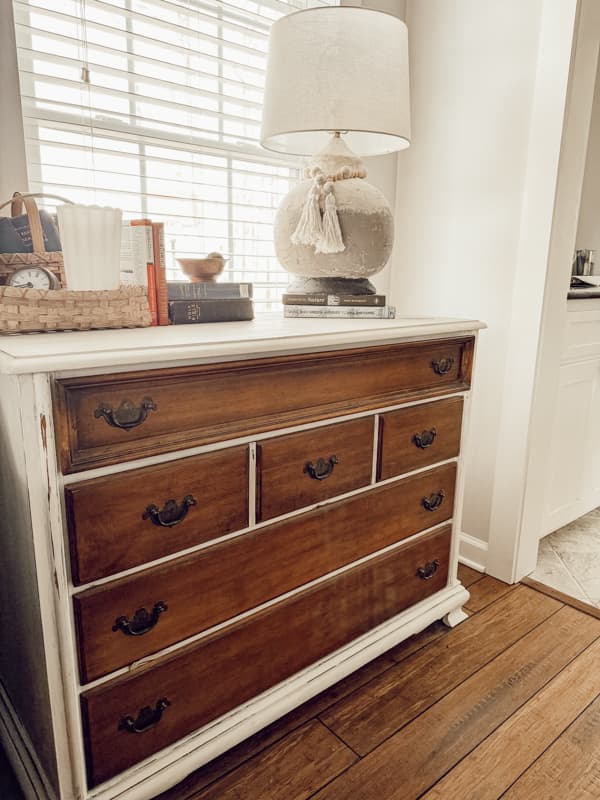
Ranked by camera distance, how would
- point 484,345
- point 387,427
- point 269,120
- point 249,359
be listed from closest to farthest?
point 249,359 < point 387,427 < point 269,120 < point 484,345

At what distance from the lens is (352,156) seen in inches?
57.6

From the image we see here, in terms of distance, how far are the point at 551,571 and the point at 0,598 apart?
176cm

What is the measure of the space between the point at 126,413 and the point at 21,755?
776 millimetres

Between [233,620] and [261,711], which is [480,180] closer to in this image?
[233,620]

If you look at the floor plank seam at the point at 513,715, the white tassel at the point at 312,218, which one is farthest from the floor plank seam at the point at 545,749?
the white tassel at the point at 312,218

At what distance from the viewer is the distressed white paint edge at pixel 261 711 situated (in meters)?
1.01

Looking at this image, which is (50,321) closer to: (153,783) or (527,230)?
(153,783)

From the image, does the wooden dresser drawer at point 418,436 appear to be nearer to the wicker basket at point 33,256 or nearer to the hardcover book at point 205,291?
the hardcover book at point 205,291

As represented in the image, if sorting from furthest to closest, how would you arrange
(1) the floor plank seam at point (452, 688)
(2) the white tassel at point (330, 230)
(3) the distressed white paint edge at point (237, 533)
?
(2) the white tassel at point (330, 230)
(1) the floor plank seam at point (452, 688)
(3) the distressed white paint edge at point (237, 533)

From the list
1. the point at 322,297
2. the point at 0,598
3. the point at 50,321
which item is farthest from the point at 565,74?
the point at 0,598

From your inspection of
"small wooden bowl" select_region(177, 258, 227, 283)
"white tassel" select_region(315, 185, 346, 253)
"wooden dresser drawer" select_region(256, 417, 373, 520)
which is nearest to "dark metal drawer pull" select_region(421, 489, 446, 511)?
"wooden dresser drawer" select_region(256, 417, 373, 520)

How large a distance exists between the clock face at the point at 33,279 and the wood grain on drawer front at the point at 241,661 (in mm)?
759

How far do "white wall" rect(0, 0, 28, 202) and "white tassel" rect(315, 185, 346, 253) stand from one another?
710 mm

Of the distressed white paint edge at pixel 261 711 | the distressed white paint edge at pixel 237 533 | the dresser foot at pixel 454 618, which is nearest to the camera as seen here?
the distressed white paint edge at pixel 237 533
